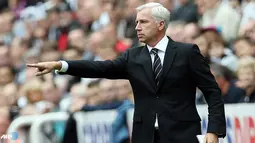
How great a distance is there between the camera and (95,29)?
16.3 m

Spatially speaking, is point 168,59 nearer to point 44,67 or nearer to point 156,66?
point 156,66

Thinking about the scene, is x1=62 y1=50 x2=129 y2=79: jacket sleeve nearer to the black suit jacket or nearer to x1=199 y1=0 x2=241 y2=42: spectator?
the black suit jacket

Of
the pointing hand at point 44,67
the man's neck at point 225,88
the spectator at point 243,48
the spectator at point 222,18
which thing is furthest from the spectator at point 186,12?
the pointing hand at point 44,67

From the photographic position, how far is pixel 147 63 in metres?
8.64

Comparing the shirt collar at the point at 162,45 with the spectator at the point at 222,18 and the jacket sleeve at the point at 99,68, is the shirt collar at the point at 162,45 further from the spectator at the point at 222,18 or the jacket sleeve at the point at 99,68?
the spectator at the point at 222,18

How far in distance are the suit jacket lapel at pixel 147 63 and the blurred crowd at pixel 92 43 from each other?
2002mm

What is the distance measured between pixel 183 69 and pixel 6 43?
428 inches

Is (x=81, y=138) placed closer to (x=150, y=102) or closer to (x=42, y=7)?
(x=150, y=102)

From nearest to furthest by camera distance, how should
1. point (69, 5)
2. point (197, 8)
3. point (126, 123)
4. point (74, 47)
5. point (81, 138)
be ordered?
point (126, 123)
point (81, 138)
point (197, 8)
point (74, 47)
point (69, 5)

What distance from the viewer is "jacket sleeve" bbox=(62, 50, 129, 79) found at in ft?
28.3

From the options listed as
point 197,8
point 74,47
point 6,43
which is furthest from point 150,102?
point 6,43

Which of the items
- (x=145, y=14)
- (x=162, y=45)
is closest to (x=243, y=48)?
(x=162, y=45)

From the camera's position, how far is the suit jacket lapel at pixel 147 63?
28.1ft

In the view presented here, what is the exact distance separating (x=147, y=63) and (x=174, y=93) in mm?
373
